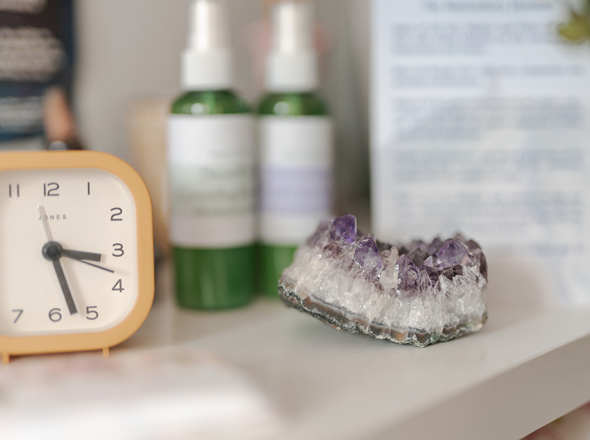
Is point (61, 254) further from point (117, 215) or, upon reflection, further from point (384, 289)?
point (384, 289)

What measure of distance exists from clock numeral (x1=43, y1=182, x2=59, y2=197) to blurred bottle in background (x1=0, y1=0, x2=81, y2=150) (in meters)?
0.15

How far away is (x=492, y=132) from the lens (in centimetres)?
50

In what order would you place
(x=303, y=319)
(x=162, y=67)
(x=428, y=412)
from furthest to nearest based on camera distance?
(x=162, y=67) < (x=303, y=319) < (x=428, y=412)

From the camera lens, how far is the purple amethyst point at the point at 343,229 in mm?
403

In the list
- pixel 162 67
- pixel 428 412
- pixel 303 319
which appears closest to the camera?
pixel 428 412

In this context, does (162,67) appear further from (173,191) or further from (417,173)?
(417,173)

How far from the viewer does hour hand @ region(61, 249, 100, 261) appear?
38cm

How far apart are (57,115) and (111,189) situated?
0.75 feet

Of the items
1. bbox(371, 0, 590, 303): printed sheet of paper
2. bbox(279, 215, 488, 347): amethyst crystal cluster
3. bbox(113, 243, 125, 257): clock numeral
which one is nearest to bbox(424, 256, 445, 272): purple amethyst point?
bbox(279, 215, 488, 347): amethyst crystal cluster

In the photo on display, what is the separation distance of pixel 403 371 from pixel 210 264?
0.22 meters

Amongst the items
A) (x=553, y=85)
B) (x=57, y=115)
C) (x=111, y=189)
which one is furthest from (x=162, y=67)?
(x=553, y=85)

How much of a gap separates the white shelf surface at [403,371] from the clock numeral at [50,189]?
115mm

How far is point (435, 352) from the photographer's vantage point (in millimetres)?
382

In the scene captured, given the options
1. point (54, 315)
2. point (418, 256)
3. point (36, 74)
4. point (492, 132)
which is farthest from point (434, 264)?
point (36, 74)
